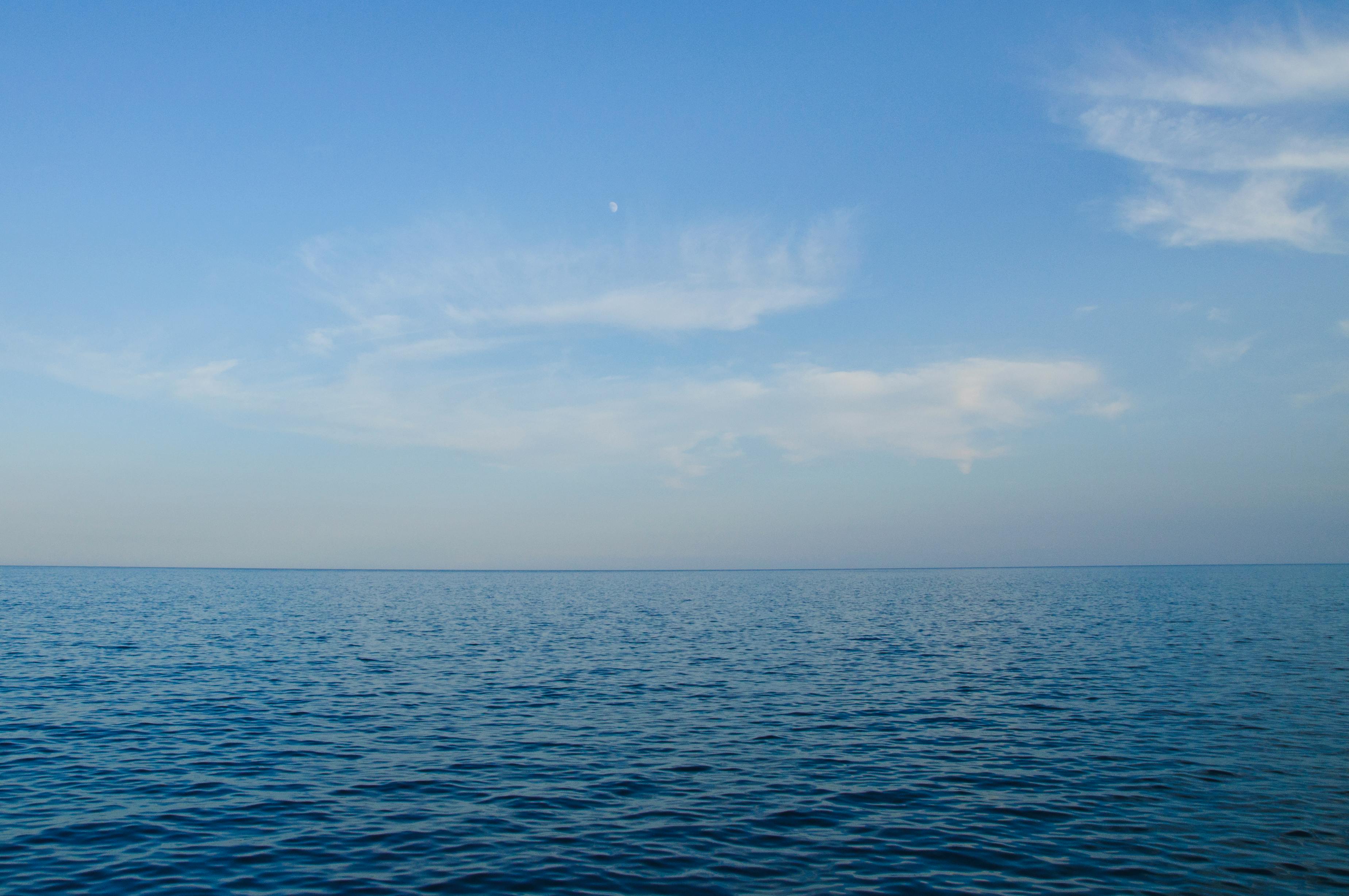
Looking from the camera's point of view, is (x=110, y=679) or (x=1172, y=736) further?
(x=110, y=679)

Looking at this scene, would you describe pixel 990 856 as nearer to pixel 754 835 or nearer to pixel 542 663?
pixel 754 835

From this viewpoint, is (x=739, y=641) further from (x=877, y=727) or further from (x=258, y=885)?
(x=258, y=885)

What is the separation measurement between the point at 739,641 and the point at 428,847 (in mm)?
48208

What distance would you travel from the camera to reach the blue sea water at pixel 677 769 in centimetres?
1750

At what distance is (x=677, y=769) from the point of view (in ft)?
84.3

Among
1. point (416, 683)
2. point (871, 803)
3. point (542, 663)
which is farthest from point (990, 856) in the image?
point (542, 663)

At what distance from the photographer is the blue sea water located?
17500 mm

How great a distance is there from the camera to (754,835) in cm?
1959

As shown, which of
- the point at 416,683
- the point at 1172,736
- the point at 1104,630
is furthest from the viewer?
the point at 1104,630

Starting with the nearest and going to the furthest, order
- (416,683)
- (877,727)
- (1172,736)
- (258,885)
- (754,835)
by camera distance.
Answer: (258,885) < (754,835) < (1172,736) < (877,727) < (416,683)

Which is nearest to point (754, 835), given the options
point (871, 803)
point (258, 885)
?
point (871, 803)

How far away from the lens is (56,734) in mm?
30031

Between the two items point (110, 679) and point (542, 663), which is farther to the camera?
point (542, 663)

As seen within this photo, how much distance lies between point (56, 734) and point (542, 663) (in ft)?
A: 86.3
